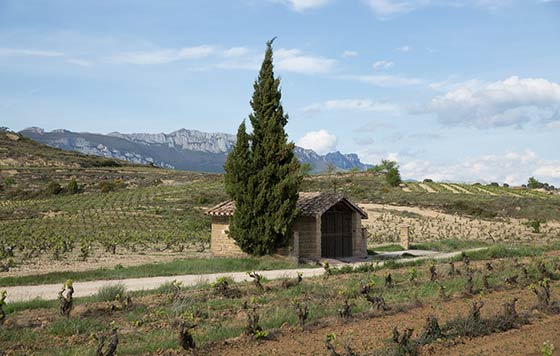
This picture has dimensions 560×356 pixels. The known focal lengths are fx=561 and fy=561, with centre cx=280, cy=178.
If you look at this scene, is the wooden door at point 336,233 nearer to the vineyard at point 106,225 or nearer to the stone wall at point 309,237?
the stone wall at point 309,237

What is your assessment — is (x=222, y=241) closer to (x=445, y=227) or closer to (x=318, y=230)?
(x=318, y=230)

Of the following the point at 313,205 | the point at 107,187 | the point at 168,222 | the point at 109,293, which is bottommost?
the point at 168,222

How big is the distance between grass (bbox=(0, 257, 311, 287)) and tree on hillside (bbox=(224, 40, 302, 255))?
44.6 inches

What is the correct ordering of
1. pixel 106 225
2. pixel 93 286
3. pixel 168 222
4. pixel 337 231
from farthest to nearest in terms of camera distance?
pixel 168 222 < pixel 106 225 < pixel 337 231 < pixel 93 286

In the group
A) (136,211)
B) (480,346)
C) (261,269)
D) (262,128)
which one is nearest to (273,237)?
(261,269)

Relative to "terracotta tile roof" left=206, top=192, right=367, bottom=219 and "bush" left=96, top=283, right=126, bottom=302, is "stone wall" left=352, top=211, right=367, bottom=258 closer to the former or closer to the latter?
"terracotta tile roof" left=206, top=192, right=367, bottom=219

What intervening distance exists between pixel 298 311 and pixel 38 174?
3339 inches

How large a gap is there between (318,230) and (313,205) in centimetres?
130

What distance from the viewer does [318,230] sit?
24781 millimetres

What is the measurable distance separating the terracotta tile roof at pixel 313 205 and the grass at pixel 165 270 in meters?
2.61

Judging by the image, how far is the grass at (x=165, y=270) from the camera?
1794cm

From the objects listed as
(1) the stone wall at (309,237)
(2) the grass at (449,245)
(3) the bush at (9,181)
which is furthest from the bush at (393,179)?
(1) the stone wall at (309,237)

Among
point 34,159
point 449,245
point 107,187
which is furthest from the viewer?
point 34,159

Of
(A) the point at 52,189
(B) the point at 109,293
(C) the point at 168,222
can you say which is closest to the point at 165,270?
(B) the point at 109,293
